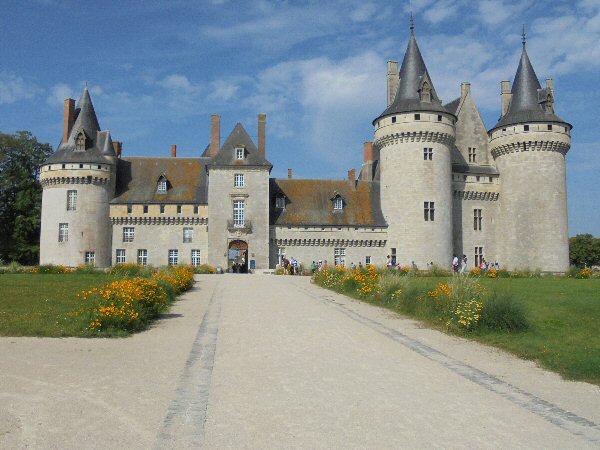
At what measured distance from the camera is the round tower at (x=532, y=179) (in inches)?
1544

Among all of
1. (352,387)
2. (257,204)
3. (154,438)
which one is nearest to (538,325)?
(352,387)

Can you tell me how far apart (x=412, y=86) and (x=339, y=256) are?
1253 centimetres

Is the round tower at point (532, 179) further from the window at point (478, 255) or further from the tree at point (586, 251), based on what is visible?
the tree at point (586, 251)

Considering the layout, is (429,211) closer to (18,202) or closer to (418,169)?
(418,169)

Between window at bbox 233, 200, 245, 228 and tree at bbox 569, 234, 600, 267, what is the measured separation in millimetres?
55839

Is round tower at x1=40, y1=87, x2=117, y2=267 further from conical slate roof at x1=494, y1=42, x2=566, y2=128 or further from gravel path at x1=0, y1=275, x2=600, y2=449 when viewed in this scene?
gravel path at x1=0, y1=275, x2=600, y2=449

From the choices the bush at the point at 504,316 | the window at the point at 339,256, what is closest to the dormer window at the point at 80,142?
the window at the point at 339,256

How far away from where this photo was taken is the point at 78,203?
39.8m

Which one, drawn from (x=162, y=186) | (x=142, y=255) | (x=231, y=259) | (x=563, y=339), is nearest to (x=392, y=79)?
(x=231, y=259)

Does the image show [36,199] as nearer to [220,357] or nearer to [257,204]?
[257,204]

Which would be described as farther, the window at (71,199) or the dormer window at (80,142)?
the dormer window at (80,142)

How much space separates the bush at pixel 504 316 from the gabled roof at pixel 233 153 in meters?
29.5

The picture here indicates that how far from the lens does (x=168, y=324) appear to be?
38.6 ft

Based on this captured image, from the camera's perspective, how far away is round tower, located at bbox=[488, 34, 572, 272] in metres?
39.2
